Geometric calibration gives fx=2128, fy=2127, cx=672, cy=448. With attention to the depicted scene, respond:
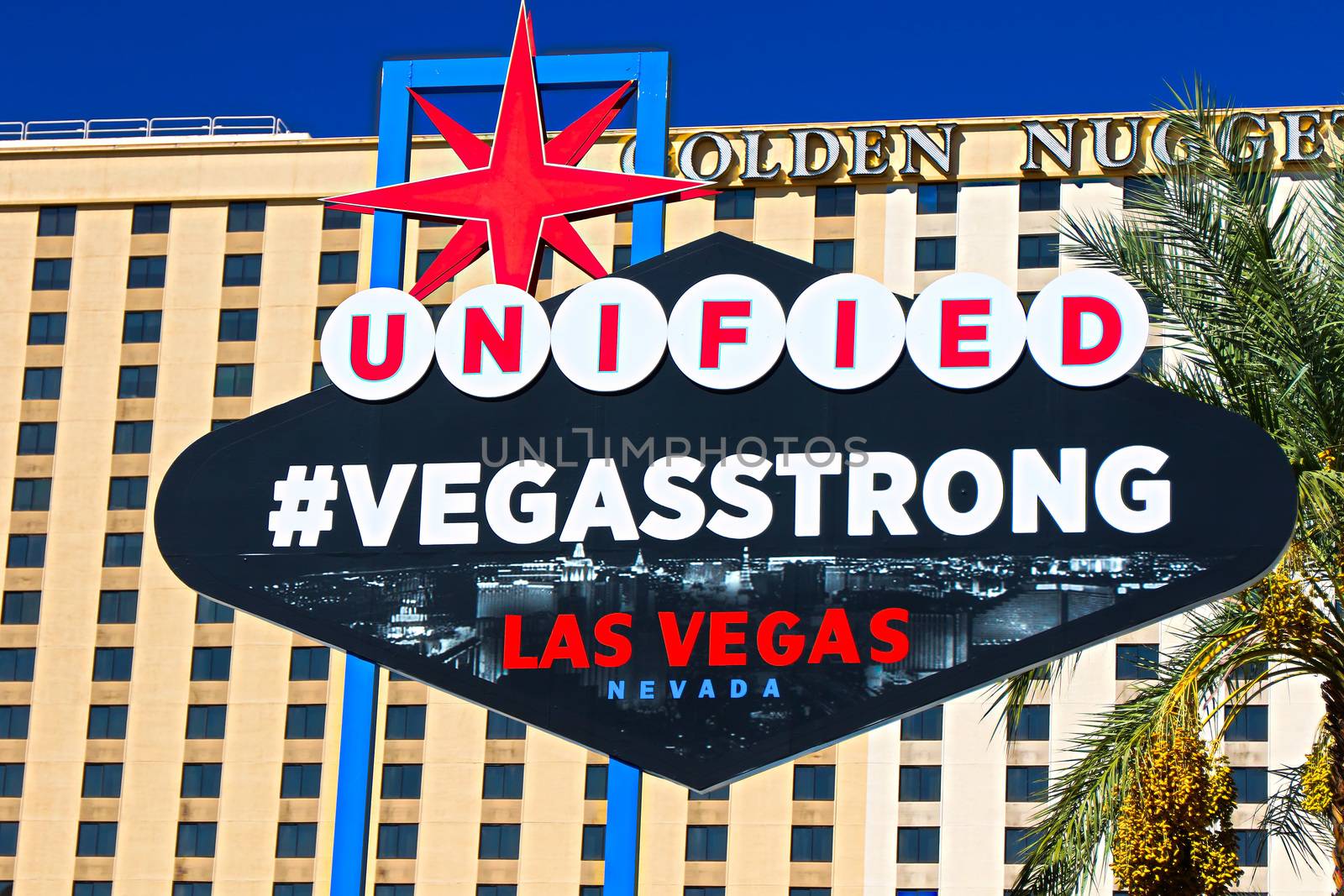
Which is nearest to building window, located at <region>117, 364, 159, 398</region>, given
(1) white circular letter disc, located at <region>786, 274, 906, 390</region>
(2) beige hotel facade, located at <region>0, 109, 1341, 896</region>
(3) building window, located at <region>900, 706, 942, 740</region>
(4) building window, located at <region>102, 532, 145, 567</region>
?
(2) beige hotel facade, located at <region>0, 109, 1341, 896</region>

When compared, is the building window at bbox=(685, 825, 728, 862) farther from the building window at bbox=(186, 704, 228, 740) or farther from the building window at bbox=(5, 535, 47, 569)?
the building window at bbox=(5, 535, 47, 569)

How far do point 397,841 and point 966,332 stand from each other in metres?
52.9

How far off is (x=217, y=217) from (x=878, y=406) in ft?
196

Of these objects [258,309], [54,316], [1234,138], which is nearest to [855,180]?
[258,309]

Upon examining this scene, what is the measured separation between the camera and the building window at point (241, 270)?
249 feet

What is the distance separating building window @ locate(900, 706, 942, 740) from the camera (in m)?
68.4

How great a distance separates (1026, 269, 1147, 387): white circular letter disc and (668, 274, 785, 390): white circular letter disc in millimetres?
2517

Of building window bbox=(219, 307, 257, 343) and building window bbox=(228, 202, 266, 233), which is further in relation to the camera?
building window bbox=(228, 202, 266, 233)

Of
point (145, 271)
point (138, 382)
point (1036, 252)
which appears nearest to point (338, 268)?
point (145, 271)

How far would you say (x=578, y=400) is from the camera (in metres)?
20.9

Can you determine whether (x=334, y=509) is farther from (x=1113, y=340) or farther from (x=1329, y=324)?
(x=1329, y=324)

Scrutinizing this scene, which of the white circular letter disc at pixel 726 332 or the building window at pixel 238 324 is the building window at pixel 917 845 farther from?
the white circular letter disc at pixel 726 332

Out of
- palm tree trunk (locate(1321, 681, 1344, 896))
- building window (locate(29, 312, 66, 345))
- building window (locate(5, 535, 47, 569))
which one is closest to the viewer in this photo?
palm tree trunk (locate(1321, 681, 1344, 896))

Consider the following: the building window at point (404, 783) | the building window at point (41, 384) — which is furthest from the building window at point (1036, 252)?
the building window at point (41, 384)
